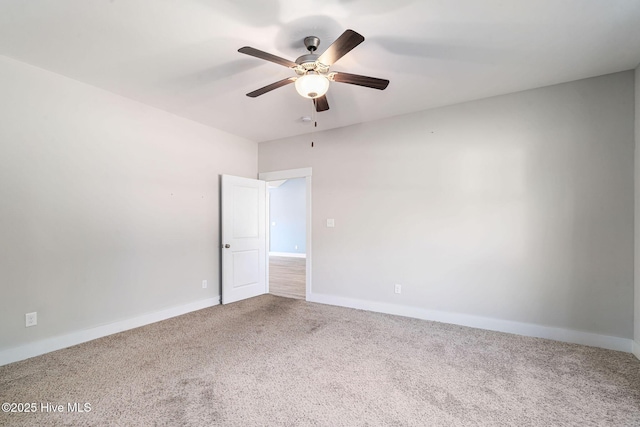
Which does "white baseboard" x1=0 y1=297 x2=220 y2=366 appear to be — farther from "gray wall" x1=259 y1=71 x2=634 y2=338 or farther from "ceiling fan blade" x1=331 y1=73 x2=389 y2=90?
"ceiling fan blade" x1=331 y1=73 x2=389 y2=90

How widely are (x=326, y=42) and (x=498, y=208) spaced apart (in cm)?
253

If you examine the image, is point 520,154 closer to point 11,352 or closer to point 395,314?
point 395,314

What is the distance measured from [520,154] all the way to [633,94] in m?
0.98

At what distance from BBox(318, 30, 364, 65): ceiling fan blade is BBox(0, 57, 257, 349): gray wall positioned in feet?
8.48

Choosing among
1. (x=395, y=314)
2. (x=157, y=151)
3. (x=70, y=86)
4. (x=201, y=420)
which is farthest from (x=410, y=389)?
(x=70, y=86)

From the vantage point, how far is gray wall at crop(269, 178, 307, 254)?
9.62 meters

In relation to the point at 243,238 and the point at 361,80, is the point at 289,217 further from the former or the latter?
the point at 361,80

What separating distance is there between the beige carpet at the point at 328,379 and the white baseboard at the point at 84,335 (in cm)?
9

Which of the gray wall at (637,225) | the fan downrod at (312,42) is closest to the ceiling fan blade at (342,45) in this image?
the fan downrod at (312,42)

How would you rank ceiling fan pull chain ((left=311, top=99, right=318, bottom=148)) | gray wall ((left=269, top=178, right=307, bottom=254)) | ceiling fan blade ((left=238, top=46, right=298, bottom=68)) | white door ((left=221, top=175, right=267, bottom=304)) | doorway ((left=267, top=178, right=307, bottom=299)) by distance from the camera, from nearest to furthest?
ceiling fan blade ((left=238, top=46, right=298, bottom=68)), ceiling fan pull chain ((left=311, top=99, right=318, bottom=148)), white door ((left=221, top=175, right=267, bottom=304)), doorway ((left=267, top=178, right=307, bottom=299)), gray wall ((left=269, top=178, right=307, bottom=254))

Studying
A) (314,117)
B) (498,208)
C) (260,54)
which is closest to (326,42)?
(260,54)

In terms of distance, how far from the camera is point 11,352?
7.97 feet

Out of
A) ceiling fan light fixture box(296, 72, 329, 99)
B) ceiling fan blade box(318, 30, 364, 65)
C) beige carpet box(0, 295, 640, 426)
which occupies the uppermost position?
ceiling fan blade box(318, 30, 364, 65)

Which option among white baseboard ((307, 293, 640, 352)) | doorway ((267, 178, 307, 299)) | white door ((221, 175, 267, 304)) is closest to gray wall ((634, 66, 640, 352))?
white baseboard ((307, 293, 640, 352))
